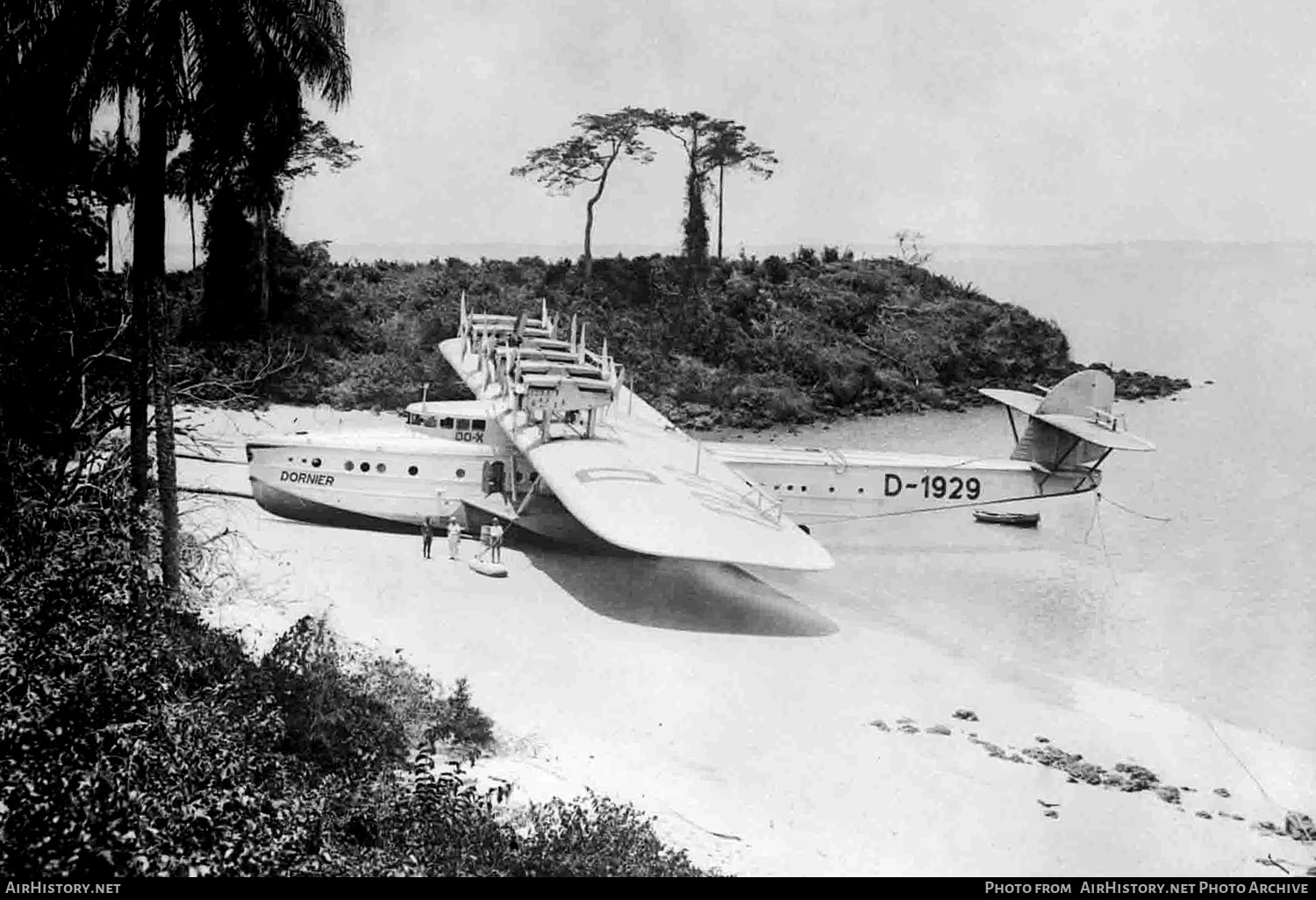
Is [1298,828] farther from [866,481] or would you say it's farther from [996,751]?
[866,481]

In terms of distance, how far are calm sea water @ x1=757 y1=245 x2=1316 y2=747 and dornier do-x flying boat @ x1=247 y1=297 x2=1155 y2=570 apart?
1.97 meters

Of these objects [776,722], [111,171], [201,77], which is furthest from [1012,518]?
[201,77]

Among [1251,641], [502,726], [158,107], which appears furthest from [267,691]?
[1251,641]

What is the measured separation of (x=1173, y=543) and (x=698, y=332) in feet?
87.5

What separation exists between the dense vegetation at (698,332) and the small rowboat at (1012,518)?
14603mm

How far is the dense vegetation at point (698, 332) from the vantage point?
37.3m

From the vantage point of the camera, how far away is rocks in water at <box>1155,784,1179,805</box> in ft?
38.4

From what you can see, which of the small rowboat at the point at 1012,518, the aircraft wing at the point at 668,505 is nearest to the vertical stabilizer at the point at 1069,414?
the small rowboat at the point at 1012,518

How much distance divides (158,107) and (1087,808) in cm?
1265

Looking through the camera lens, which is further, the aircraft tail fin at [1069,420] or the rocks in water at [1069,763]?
the aircraft tail fin at [1069,420]

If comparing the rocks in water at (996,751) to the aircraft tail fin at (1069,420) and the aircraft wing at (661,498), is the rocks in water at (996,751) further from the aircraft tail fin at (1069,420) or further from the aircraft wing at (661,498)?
the aircraft tail fin at (1069,420)

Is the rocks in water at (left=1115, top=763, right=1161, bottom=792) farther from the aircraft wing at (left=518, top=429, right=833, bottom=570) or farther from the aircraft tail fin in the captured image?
the aircraft tail fin

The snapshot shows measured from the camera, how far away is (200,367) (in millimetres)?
33094

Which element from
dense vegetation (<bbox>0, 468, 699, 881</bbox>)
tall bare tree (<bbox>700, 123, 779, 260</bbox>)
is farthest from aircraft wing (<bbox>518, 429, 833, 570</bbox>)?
tall bare tree (<bbox>700, 123, 779, 260</bbox>)
